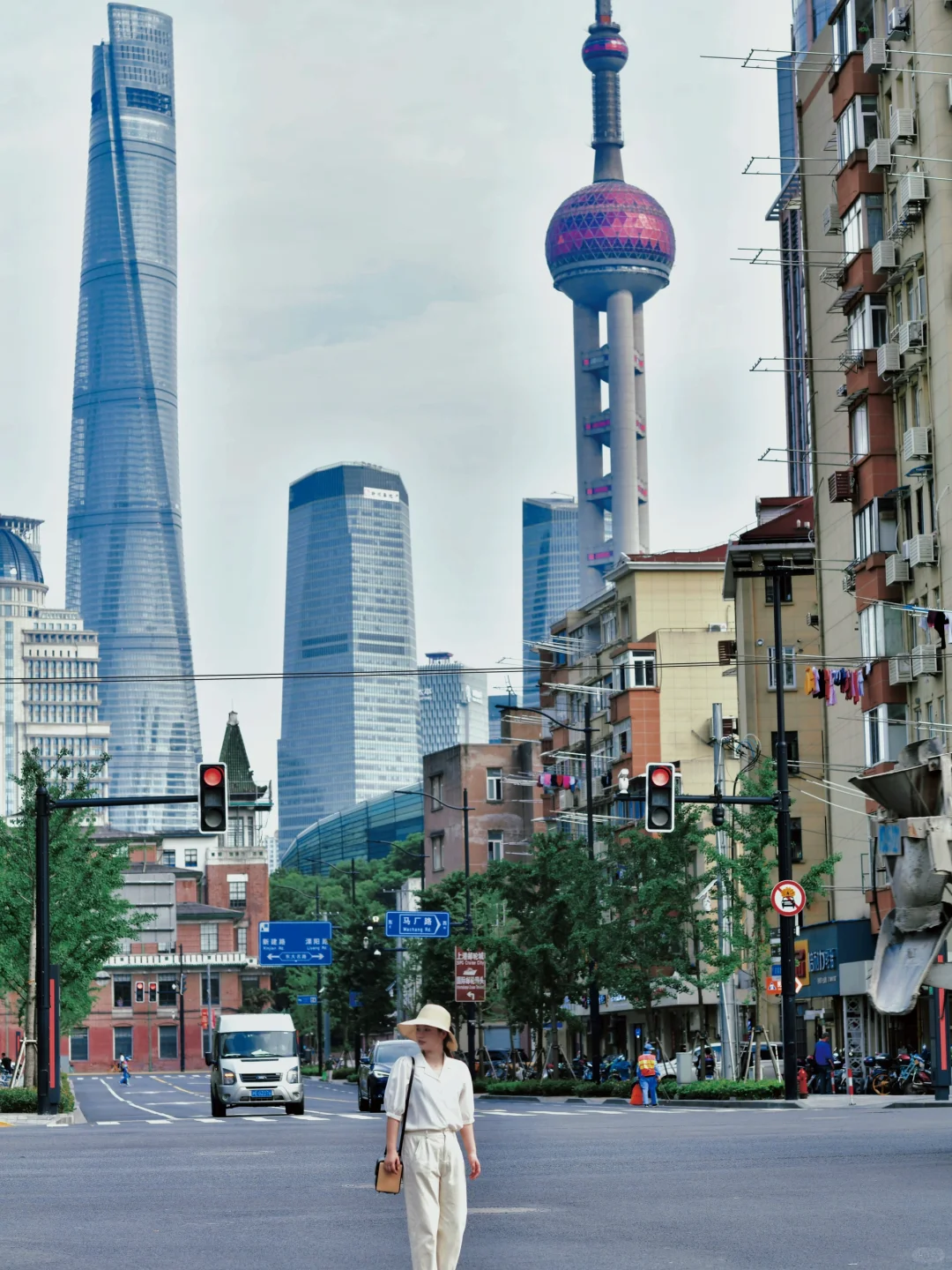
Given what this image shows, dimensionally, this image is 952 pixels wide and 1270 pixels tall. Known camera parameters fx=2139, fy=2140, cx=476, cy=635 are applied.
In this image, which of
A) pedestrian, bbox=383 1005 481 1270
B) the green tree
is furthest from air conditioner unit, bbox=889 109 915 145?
pedestrian, bbox=383 1005 481 1270

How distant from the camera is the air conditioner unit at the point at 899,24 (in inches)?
2167

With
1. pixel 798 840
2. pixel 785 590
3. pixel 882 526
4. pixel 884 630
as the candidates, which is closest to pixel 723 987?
pixel 884 630

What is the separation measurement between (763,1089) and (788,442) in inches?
5521

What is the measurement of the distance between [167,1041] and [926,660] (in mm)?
106801

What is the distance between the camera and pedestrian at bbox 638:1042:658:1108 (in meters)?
43.4

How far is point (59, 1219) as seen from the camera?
18.2m

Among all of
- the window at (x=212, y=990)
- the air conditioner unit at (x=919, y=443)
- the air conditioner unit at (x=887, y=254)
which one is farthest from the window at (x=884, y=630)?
the window at (x=212, y=990)

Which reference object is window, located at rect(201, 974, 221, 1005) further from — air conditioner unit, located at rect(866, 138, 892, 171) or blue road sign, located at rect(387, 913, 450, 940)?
air conditioner unit, located at rect(866, 138, 892, 171)

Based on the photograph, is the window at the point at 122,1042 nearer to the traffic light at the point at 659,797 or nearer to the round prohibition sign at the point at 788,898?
the round prohibition sign at the point at 788,898

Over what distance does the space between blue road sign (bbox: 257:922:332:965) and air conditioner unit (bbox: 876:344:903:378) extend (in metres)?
45.9

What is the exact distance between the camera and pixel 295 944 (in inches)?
3706

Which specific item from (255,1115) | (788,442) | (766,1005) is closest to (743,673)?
(766,1005)

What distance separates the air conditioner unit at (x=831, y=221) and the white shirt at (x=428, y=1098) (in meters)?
49.7

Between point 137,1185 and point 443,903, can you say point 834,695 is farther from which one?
point 137,1185
